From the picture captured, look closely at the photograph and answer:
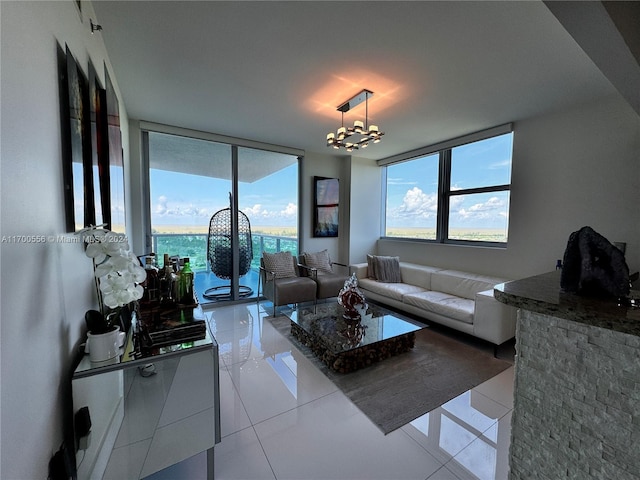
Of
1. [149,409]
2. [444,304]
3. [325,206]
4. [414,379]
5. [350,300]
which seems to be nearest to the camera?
[149,409]

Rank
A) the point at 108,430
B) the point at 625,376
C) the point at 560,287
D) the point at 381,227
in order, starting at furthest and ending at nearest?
the point at 381,227 < the point at 108,430 < the point at 560,287 < the point at 625,376

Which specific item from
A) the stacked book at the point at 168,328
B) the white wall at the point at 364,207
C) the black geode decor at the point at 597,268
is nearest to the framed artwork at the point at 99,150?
the stacked book at the point at 168,328

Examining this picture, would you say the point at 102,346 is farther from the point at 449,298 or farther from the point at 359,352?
the point at 449,298

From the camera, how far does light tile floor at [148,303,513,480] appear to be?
1379mm

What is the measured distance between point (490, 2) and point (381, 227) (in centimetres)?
399

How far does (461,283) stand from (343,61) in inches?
114

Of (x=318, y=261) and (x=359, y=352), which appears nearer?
(x=359, y=352)

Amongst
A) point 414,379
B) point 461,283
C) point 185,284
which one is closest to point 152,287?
point 185,284

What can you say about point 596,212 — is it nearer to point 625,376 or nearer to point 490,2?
point 490,2

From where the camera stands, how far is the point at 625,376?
2.14 feet

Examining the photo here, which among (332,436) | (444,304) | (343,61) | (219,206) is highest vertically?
(343,61)

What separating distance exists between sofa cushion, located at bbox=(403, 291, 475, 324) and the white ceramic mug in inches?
116

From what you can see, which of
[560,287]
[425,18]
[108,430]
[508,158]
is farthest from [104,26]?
[508,158]

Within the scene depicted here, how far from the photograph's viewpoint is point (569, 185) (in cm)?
280
